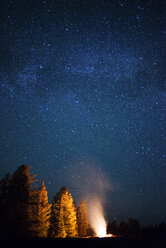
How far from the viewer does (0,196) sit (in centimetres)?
1639

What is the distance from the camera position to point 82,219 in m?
45.4

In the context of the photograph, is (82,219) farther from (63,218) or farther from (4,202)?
(4,202)

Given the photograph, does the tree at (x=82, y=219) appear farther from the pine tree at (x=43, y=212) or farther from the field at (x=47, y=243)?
the field at (x=47, y=243)

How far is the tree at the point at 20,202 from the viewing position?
51.9ft

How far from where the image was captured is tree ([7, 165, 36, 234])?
15.8 meters

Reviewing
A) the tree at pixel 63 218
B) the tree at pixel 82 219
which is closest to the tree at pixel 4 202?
the tree at pixel 63 218

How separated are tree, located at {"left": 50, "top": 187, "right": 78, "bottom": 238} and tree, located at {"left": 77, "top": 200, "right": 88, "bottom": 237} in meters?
17.5

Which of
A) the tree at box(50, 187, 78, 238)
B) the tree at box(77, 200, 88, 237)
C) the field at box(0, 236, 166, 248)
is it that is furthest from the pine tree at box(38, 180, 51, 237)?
the tree at box(77, 200, 88, 237)

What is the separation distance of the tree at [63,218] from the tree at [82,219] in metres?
17.5

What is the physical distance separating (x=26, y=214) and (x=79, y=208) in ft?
114

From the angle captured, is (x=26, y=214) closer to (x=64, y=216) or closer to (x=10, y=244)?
(x=10, y=244)

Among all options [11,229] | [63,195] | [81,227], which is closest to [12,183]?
[11,229]

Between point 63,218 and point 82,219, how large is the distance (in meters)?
19.3

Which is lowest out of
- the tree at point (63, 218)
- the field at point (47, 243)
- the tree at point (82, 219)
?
the tree at point (82, 219)
